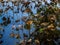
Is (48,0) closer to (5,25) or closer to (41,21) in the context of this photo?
(41,21)

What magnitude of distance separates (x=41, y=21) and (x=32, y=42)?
0.32 metres

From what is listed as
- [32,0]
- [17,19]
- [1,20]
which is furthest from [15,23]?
[32,0]

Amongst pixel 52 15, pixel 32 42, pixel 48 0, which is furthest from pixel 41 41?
pixel 48 0

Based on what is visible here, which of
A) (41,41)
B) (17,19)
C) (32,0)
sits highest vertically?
(32,0)

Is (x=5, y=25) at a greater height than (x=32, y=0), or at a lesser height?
lesser

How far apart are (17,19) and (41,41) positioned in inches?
20.0

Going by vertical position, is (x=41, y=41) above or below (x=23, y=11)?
below

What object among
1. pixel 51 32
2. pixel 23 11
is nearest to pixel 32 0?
pixel 23 11

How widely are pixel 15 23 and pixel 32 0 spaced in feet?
1.43

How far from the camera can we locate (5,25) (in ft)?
9.76

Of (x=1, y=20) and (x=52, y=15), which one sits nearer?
(x=52, y=15)

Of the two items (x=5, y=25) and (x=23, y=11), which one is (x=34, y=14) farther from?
(x=5, y=25)

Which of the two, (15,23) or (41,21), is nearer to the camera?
(41,21)

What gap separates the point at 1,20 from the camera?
118 inches
